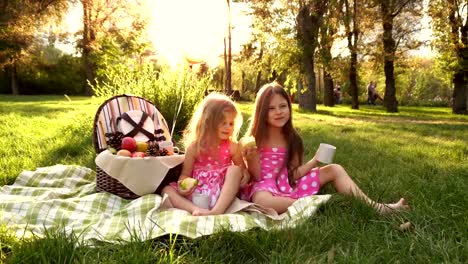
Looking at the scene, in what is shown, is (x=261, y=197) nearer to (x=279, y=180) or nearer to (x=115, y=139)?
(x=279, y=180)

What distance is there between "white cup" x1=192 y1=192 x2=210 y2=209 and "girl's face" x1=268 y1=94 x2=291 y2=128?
0.78 meters

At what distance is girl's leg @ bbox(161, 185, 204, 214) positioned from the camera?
2.90 metres

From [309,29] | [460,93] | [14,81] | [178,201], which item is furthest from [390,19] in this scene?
[14,81]

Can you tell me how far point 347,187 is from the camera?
A: 3027mm

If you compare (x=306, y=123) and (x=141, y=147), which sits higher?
(x=141, y=147)

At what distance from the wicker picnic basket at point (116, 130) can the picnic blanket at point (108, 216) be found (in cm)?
9

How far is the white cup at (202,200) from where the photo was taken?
302 cm

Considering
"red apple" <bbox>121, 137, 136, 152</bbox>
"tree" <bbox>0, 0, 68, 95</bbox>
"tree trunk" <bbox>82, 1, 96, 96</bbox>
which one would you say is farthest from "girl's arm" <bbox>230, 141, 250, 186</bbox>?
"tree trunk" <bbox>82, 1, 96, 96</bbox>

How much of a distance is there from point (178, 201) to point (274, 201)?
66 cm

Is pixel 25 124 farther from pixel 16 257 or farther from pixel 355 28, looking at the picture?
pixel 355 28

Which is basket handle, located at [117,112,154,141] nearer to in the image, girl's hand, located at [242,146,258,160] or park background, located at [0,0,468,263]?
park background, located at [0,0,468,263]

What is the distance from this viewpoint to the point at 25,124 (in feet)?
24.5

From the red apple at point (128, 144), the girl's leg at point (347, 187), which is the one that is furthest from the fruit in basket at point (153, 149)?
the girl's leg at point (347, 187)

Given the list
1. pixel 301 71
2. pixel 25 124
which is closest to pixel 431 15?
pixel 301 71
